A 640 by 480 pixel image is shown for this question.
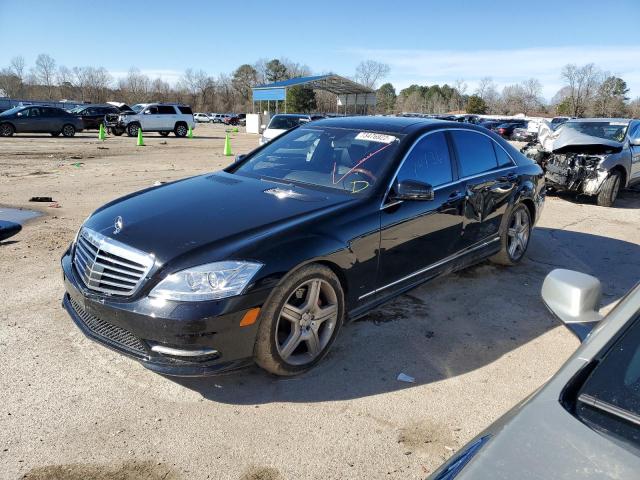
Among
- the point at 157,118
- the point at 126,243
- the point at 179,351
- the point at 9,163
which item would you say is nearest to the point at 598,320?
the point at 179,351

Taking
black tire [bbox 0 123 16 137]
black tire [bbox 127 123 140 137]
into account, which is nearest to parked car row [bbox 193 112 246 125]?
black tire [bbox 127 123 140 137]

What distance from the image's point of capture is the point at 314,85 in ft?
153

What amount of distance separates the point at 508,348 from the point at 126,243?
116 inches

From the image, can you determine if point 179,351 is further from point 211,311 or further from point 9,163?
point 9,163

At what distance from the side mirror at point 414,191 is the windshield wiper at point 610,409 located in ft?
7.56

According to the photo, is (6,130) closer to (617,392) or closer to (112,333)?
(112,333)

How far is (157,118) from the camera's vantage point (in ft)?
93.5

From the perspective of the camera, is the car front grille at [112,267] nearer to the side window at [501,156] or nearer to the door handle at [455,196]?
the door handle at [455,196]

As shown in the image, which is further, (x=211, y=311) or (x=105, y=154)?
(x=105, y=154)

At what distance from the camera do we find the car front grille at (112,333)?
2.92 m

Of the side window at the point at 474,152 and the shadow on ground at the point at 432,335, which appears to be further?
the side window at the point at 474,152

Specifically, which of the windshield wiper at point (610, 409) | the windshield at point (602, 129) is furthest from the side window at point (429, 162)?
the windshield at point (602, 129)

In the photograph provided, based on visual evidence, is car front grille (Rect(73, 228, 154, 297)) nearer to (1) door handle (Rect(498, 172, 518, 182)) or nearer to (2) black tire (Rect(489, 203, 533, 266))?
(1) door handle (Rect(498, 172, 518, 182))

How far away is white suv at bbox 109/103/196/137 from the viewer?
2772 cm
